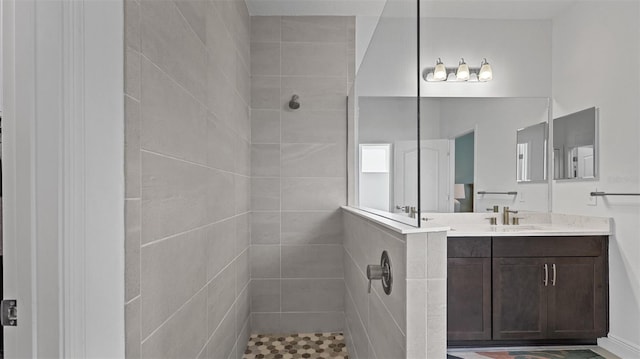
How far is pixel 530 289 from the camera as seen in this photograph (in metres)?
2.72

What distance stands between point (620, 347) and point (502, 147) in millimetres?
1620

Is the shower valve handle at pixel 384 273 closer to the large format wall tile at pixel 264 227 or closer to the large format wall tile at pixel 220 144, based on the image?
the large format wall tile at pixel 220 144

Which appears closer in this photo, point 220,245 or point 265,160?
point 220,245

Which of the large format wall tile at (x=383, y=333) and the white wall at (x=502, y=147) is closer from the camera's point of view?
the large format wall tile at (x=383, y=333)

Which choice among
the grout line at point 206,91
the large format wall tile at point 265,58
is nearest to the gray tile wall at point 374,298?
the grout line at point 206,91

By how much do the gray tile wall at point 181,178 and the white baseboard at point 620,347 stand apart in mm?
2529

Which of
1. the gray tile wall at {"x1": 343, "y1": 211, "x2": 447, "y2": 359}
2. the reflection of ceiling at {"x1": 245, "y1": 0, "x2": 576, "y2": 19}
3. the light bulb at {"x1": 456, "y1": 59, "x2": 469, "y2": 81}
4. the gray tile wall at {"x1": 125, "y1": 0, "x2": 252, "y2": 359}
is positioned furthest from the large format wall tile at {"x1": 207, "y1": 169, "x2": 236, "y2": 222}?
the light bulb at {"x1": 456, "y1": 59, "x2": 469, "y2": 81}

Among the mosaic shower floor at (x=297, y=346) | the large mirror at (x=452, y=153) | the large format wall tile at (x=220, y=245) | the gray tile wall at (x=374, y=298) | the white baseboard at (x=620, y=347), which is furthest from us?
the mosaic shower floor at (x=297, y=346)

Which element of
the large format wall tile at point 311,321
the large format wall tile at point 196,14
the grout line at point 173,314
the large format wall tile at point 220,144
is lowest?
the large format wall tile at point 311,321

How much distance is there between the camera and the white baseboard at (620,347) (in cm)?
259

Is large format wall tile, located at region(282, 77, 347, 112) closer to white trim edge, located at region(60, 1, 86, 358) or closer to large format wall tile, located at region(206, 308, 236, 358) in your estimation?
large format wall tile, located at region(206, 308, 236, 358)

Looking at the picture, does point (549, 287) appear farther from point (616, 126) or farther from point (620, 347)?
point (616, 126)

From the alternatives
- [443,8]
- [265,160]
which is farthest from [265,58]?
[443,8]

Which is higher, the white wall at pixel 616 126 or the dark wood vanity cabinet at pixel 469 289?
the white wall at pixel 616 126
